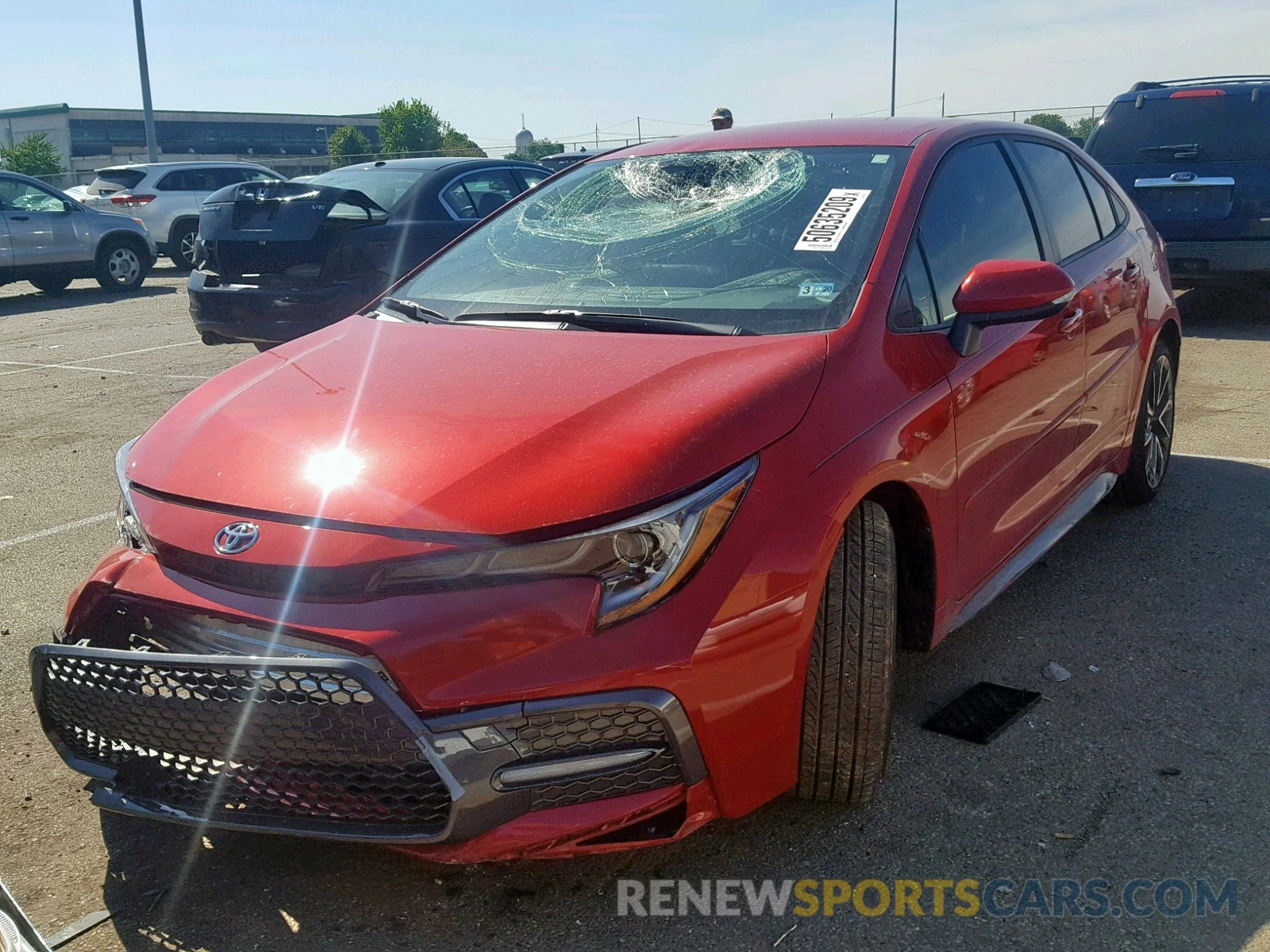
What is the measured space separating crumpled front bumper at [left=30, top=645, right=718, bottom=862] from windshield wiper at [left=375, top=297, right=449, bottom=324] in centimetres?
141

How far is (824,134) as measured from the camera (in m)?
3.68

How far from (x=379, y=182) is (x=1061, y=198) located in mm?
5561

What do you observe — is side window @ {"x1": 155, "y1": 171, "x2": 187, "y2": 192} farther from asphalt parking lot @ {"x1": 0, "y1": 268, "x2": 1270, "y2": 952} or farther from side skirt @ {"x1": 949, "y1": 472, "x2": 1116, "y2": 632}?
side skirt @ {"x1": 949, "y1": 472, "x2": 1116, "y2": 632}

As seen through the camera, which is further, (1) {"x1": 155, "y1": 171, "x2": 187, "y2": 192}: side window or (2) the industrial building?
(2) the industrial building

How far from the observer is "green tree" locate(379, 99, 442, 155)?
90.1m

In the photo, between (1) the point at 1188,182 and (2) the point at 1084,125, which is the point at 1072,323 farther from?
(2) the point at 1084,125

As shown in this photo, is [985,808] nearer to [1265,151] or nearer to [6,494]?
[6,494]

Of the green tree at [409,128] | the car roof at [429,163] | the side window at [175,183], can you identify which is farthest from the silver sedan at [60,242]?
the green tree at [409,128]

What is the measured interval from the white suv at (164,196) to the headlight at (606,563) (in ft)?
58.8

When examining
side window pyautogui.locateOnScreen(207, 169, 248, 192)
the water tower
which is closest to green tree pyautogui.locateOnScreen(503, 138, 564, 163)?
the water tower

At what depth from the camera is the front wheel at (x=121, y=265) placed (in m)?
16.0

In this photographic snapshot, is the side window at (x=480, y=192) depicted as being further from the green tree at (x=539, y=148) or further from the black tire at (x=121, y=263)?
the green tree at (x=539, y=148)

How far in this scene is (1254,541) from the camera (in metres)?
4.52

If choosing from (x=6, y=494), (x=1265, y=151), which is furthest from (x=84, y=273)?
(x=1265, y=151)
